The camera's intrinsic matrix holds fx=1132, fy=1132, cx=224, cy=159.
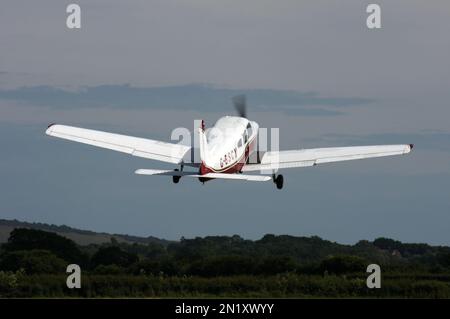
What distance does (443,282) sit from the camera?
56812 mm

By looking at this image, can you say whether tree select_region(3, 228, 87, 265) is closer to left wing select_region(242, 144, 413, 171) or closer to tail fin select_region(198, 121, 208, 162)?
left wing select_region(242, 144, 413, 171)

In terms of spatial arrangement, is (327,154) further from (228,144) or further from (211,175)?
(211,175)

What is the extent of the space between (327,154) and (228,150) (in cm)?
686

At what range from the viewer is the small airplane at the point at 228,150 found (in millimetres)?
59438

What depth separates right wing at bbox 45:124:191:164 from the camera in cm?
6279

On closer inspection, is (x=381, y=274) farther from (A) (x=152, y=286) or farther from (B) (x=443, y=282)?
(A) (x=152, y=286)

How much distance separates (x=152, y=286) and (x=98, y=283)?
2.82 m

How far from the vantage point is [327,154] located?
64375mm

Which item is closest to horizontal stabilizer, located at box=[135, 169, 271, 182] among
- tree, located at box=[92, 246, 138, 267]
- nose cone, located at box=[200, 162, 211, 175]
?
nose cone, located at box=[200, 162, 211, 175]

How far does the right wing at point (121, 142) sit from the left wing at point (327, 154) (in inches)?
183

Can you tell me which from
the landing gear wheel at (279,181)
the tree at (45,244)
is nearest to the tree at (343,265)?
the landing gear wheel at (279,181)

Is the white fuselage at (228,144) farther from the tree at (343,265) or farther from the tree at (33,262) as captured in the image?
the tree at (33,262)
